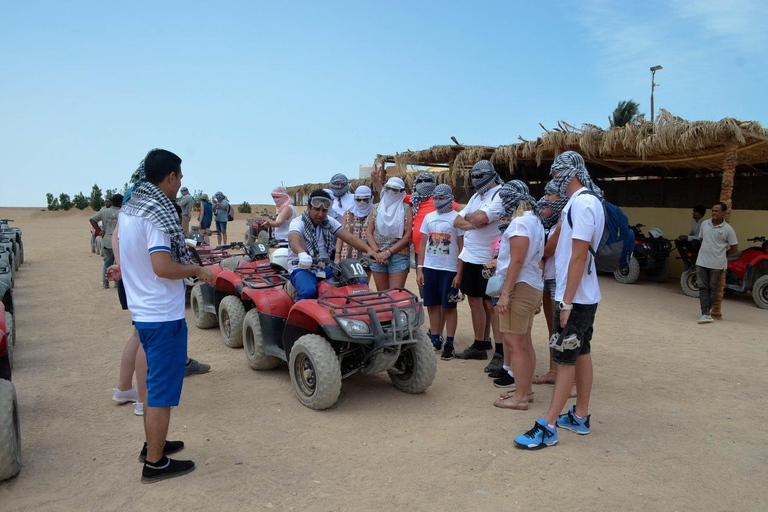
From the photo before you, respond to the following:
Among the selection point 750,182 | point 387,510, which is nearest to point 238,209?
point 750,182

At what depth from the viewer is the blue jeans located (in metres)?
4.87

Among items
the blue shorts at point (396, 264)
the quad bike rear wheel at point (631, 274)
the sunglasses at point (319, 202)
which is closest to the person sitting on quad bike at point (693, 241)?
the quad bike rear wheel at point (631, 274)

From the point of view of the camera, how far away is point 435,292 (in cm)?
595

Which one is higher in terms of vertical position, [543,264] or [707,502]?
[543,264]

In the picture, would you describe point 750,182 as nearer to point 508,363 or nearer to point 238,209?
point 508,363

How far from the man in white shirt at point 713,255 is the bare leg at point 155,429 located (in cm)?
782

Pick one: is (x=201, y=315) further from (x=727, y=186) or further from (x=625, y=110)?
(x=625, y=110)

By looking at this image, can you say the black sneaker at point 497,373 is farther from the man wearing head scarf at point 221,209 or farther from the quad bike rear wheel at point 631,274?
the man wearing head scarf at point 221,209

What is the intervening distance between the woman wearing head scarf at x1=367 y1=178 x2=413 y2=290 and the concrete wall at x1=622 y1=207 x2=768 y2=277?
9.33 m

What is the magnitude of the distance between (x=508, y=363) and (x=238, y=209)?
1737 inches

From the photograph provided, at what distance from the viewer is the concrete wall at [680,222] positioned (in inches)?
464

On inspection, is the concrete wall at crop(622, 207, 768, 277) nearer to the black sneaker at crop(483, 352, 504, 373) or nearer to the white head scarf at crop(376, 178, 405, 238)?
the black sneaker at crop(483, 352, 504, 373)

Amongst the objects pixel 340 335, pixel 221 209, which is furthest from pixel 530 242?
pixel 221 209

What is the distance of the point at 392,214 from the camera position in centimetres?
616
